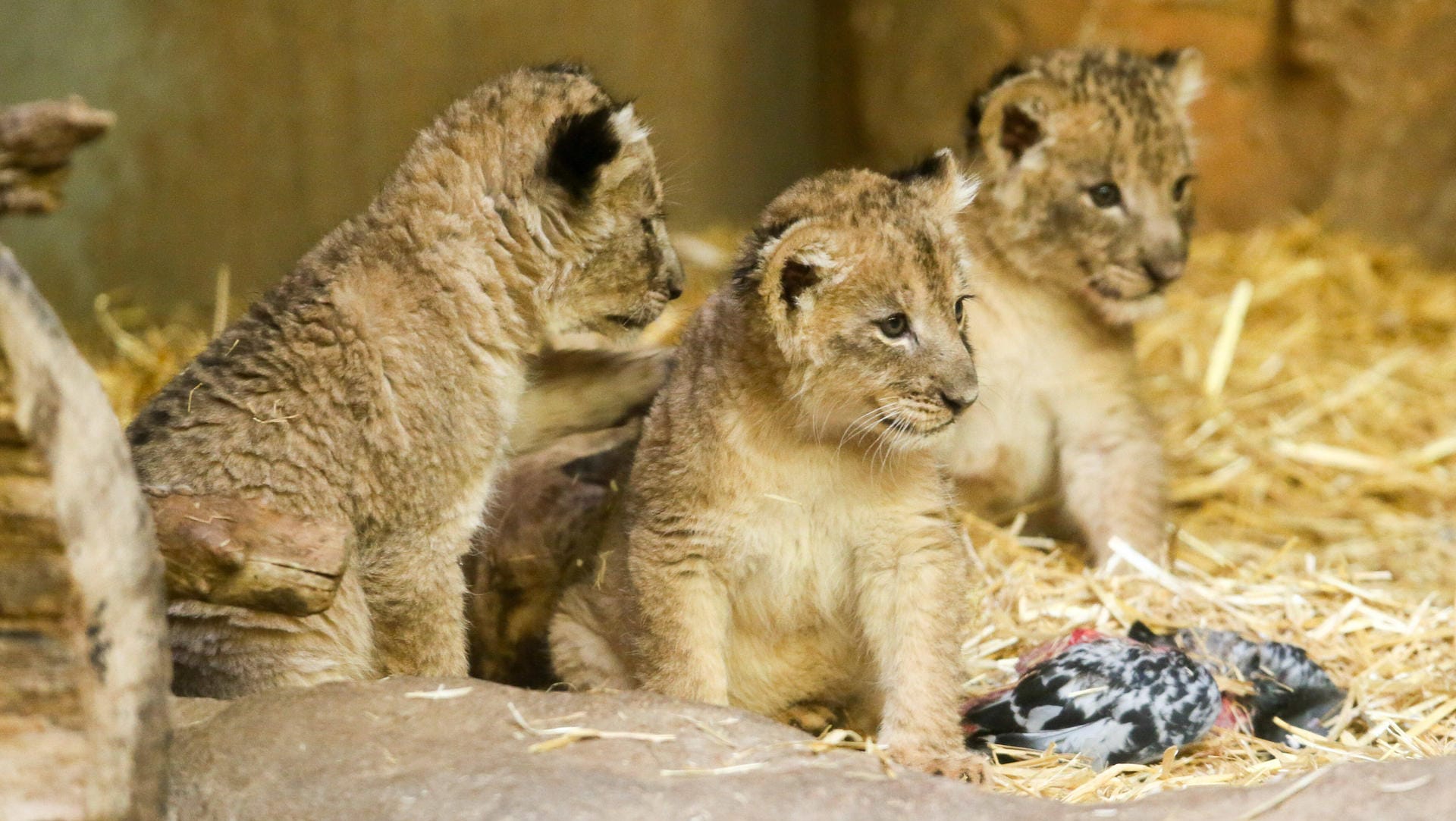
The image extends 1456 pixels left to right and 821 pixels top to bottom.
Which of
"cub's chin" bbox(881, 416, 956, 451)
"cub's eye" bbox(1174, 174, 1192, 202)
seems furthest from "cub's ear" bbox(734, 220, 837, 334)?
"cub's eye" bbox(1174, 174, 1192, 202)

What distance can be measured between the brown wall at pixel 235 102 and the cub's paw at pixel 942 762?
4768 mm

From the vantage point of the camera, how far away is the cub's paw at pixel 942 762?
4098mm

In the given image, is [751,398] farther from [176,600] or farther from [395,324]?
[176,600]

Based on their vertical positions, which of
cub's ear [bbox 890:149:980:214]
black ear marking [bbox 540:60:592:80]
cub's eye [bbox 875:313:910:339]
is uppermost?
black ear marking [bbox 540:60:592:80]

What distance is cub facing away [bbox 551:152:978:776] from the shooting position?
4289 mm

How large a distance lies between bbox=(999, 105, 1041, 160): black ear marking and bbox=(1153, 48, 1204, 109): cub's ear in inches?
30.0

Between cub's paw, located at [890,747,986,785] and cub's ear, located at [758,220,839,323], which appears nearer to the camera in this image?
cub's paw, located at [890,747,986,785]

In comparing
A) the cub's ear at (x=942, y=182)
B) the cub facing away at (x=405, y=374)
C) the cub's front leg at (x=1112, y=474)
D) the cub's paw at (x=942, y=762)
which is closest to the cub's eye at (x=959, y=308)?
the cub's ear at (x=942, y=182)

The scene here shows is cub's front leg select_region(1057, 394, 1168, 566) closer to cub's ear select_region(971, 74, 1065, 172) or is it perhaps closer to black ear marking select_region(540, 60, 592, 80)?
cub's ear select_region(971, 74, 1065, 172)

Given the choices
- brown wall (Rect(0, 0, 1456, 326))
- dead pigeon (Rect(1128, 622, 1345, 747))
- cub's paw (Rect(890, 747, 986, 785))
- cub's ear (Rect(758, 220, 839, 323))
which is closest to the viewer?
cub's paw (Rect(890, 747, 986, 785))

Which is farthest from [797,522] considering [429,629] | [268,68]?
[268,68]

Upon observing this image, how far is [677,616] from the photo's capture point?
4.47m

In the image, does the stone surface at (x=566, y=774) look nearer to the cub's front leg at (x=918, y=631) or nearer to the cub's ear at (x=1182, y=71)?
the cub's front leg at (x=918, y=631)

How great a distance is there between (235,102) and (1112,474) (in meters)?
5.87
